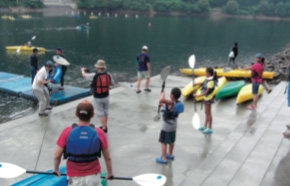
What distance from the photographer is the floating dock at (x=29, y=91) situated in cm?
1198

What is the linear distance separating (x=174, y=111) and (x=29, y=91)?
8765 mm

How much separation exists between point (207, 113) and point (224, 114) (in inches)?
89.8

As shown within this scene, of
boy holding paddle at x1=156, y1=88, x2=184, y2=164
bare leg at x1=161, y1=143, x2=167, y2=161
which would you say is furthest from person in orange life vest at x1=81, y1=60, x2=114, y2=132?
bare leg at x1=161, y1=143, x2=167, y2=161

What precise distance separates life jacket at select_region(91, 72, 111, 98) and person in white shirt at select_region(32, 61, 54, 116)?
2025 millimetres

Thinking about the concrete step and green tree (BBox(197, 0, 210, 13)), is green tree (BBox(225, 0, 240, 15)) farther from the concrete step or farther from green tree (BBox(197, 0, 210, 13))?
the concrete step

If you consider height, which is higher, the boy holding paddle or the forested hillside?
the forested hillside

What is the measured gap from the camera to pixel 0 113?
494 inches

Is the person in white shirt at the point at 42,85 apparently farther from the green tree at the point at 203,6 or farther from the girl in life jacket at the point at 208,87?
the green tree at the point at 203,6

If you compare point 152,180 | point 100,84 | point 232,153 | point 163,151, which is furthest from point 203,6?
point 152,180

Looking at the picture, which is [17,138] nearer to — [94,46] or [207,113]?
[207,113]

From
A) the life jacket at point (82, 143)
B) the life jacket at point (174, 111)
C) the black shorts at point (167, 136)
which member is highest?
the life jacket at point (82, 143)

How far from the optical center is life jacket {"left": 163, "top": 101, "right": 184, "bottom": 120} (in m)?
6.12

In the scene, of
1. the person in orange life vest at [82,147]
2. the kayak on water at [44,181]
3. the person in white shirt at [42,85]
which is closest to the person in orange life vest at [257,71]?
the person in white shirt at [42,85]

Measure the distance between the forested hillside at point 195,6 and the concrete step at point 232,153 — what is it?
3487 inches
